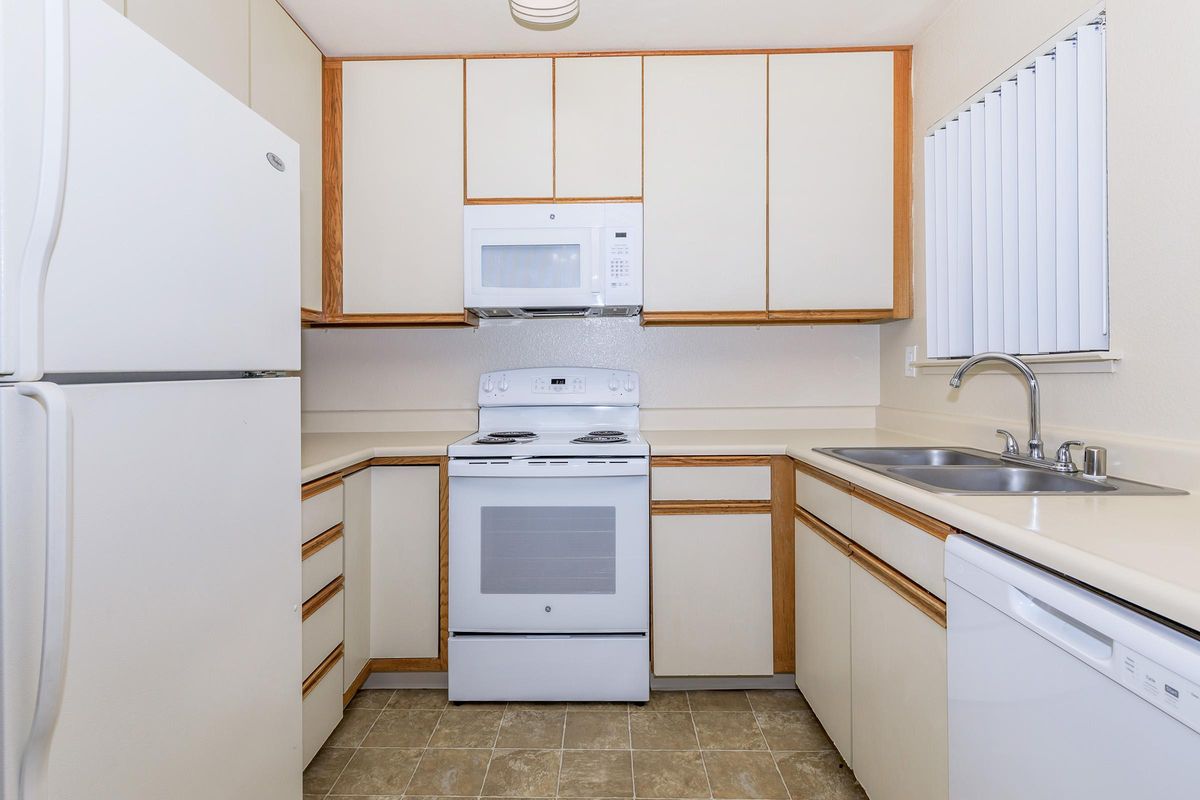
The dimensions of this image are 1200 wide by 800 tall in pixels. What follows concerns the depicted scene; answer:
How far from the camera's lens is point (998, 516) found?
1044 mm

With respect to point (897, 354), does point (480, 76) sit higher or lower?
higher

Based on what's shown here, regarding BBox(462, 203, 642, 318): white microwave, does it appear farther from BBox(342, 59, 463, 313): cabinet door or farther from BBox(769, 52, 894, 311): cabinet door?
BBox(769, 52, 894, 311): cabinet door

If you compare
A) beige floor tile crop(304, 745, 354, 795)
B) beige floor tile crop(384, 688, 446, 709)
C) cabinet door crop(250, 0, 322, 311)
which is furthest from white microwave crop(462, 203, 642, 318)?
beige floor tile crop(304, 745, 354, 795)

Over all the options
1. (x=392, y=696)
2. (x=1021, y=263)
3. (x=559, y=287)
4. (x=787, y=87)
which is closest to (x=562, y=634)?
(x=392, y=696)

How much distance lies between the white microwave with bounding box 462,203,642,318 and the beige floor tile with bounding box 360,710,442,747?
1.47m

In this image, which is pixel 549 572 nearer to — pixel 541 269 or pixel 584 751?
pixel 584 751

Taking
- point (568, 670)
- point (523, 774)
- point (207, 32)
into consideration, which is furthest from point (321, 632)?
point (207, 32)

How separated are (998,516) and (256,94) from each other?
7.22ft

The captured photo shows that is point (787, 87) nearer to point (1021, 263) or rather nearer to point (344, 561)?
point (1021, 263)

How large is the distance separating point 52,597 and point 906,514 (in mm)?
1420

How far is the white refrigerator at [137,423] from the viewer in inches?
25.5

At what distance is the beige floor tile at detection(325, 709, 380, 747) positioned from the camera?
194 centimetres

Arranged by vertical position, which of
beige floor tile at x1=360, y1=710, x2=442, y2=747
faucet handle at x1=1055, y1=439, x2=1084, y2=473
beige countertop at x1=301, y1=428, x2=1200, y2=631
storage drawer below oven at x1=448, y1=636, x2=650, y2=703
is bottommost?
beige floor tile at x1=360, y1=710, x2=442, y2=747

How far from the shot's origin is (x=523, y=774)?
1.78 metres
